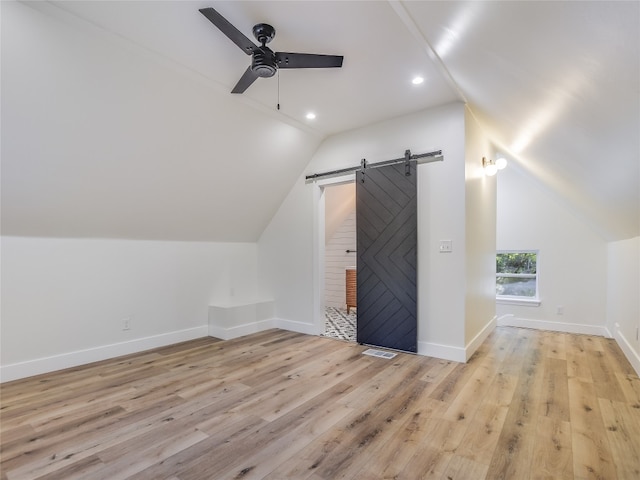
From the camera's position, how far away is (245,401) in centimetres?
249

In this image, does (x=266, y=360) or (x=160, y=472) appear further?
(x=266, y=360)

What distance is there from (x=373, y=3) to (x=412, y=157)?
1836 millimetres

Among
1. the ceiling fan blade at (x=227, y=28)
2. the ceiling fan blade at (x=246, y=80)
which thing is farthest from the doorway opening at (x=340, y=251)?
the ceiling fan blade at (x=227, y=28)

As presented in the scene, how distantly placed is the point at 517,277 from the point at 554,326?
0.82 meters

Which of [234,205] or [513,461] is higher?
[234,205]

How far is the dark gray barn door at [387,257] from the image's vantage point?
3586mm

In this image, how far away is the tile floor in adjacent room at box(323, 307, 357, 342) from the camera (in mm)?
4395

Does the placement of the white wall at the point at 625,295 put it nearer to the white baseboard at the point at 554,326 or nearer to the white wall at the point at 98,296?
the white baseboard at the point at 554,326

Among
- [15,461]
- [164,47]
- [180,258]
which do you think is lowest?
[15,461]

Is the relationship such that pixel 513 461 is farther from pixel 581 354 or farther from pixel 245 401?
pixel 581 354

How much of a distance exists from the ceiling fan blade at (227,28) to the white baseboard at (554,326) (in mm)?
5009

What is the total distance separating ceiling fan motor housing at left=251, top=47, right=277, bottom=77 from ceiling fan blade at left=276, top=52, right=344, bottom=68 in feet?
0.18

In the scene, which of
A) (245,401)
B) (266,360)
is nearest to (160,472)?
(245,401)

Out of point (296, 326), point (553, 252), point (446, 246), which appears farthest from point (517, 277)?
point (296, 326)
